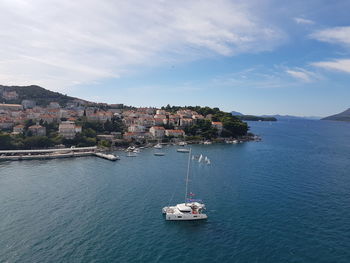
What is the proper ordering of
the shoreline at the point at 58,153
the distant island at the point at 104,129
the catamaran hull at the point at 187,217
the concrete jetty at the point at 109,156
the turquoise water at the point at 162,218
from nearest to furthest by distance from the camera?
the turquoise water at the point at 162,218 → the catamaran hull at the point at 187,217 → the shoreline at the point at 58,153 → the concrete jetty at the point at 109,156 → the distant island at the point at 104,129

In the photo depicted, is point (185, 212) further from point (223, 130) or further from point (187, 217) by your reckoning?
point (223, 130)

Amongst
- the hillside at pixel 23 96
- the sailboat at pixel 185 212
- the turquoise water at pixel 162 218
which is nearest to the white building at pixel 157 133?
the turquoise water at pixel 162 218

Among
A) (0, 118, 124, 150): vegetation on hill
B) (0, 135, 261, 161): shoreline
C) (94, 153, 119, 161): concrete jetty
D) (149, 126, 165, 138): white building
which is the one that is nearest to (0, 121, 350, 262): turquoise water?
(0, 135, 261, 161): shoreline

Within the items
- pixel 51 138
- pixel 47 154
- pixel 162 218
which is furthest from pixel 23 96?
pixel 162 218

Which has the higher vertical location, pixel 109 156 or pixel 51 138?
pixel 51 138

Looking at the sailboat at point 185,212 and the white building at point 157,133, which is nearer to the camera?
the sailboat at point 185,212

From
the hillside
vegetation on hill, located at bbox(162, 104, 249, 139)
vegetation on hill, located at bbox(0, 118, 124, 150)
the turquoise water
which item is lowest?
the turquoise water

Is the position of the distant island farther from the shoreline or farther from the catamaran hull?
the catamaran hull

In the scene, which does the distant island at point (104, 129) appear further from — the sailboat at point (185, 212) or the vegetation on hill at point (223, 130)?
the sailboat at point (185, 212)

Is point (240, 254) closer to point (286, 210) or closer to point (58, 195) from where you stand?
point (286, 210)
